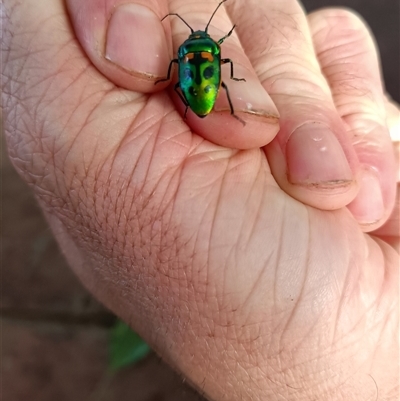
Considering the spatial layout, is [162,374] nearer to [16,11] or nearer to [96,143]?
[96,143]

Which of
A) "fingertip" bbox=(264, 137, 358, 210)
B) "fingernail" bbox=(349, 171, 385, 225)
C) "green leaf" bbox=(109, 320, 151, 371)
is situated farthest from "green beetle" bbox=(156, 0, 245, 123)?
"green leaf" bbox=(109, 320, 151, 371)

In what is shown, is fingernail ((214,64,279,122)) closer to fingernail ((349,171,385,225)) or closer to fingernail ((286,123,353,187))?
fingernail ((286,123,353,187))

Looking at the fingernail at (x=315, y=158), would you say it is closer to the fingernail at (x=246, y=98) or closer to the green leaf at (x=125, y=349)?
the fingernail at (x=246, y=98)

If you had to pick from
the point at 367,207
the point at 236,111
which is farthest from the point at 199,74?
the point at 367,207

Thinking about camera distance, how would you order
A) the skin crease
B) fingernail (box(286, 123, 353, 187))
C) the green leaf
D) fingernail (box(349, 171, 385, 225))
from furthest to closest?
the green leaf < fingernail (box(349, 171, 385, 225)) < fingernail (box(286, 123, 353, 187)) < the skin crease

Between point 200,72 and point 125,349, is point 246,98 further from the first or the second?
point 125,349

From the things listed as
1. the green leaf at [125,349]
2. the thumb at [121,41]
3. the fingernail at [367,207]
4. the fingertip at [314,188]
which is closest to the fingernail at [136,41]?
the thumb at [121,41]
